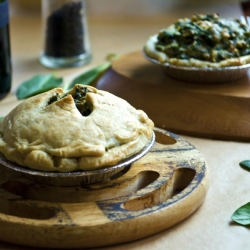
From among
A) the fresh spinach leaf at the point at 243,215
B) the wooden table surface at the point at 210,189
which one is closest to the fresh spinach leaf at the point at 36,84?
the wooden table surface at the point at 210,189

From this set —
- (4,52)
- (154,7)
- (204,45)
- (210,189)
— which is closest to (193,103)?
(204,45)

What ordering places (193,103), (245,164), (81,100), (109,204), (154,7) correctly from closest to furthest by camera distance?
(109,204), (81,100), (245,164), (193,103), (154,7)

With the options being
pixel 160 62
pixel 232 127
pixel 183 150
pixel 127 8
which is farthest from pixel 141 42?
pixel 183 150

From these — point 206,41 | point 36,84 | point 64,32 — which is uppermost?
point 206,41

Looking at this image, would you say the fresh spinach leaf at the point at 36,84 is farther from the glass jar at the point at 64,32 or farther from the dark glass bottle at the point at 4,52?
the glass jar at the point at 64,32

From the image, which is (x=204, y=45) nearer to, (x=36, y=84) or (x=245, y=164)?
(x=245, y=164)

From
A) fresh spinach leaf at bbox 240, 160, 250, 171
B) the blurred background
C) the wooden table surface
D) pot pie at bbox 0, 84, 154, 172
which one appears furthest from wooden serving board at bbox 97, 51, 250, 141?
the blurred background

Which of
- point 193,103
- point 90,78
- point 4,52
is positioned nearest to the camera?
point 193,103
